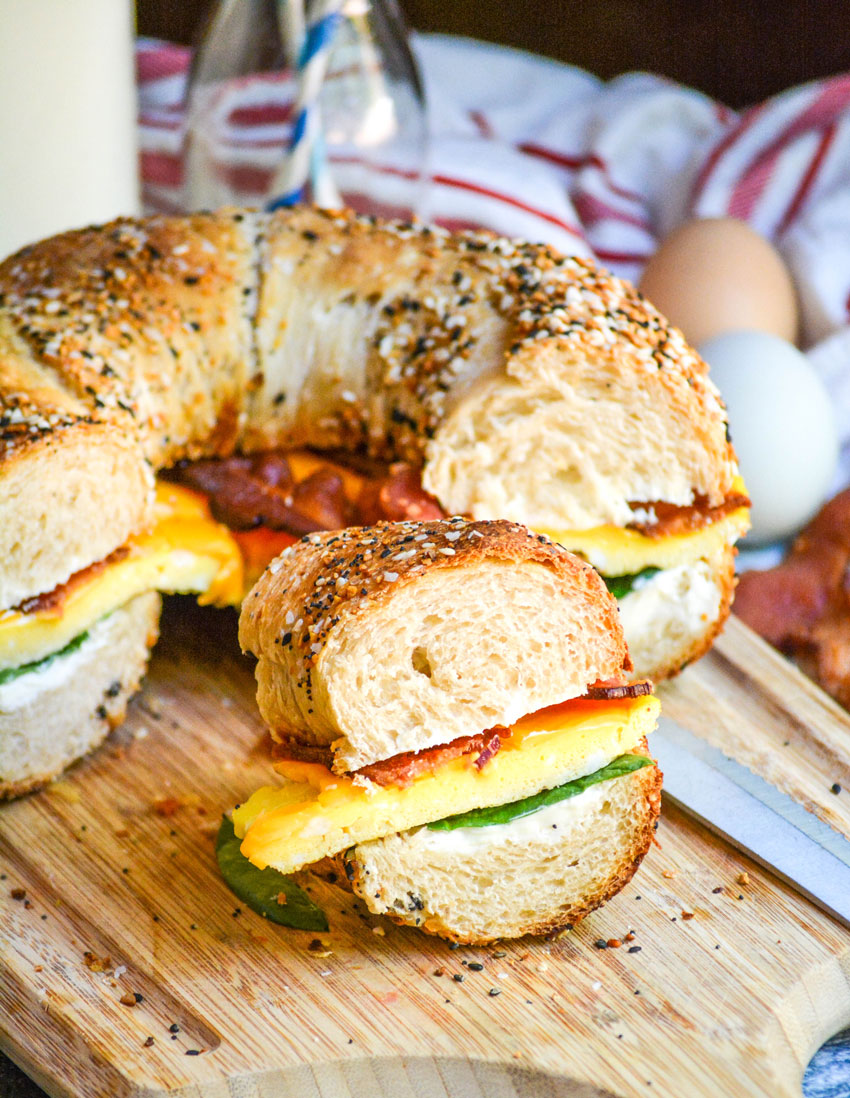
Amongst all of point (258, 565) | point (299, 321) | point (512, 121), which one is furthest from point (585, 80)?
point (258, 565)

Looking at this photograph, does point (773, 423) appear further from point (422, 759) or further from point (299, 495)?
point (422, 759)

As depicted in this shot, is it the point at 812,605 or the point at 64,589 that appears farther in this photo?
the point at 812,605

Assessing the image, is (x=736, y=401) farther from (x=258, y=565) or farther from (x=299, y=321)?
(x=258, y=565)

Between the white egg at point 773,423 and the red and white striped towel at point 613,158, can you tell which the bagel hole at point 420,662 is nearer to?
the white egg at point 773,423

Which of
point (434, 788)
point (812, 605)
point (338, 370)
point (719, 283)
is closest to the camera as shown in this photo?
point (434, 788)

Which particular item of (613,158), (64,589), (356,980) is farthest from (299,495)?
(613,158)

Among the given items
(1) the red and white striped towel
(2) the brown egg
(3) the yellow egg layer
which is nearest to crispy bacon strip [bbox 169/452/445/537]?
(3) the yellow egg layer

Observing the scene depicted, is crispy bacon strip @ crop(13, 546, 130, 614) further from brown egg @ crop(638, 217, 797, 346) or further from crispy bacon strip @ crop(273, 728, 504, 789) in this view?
brown egg @ crop(638, 217, 797, 346)
